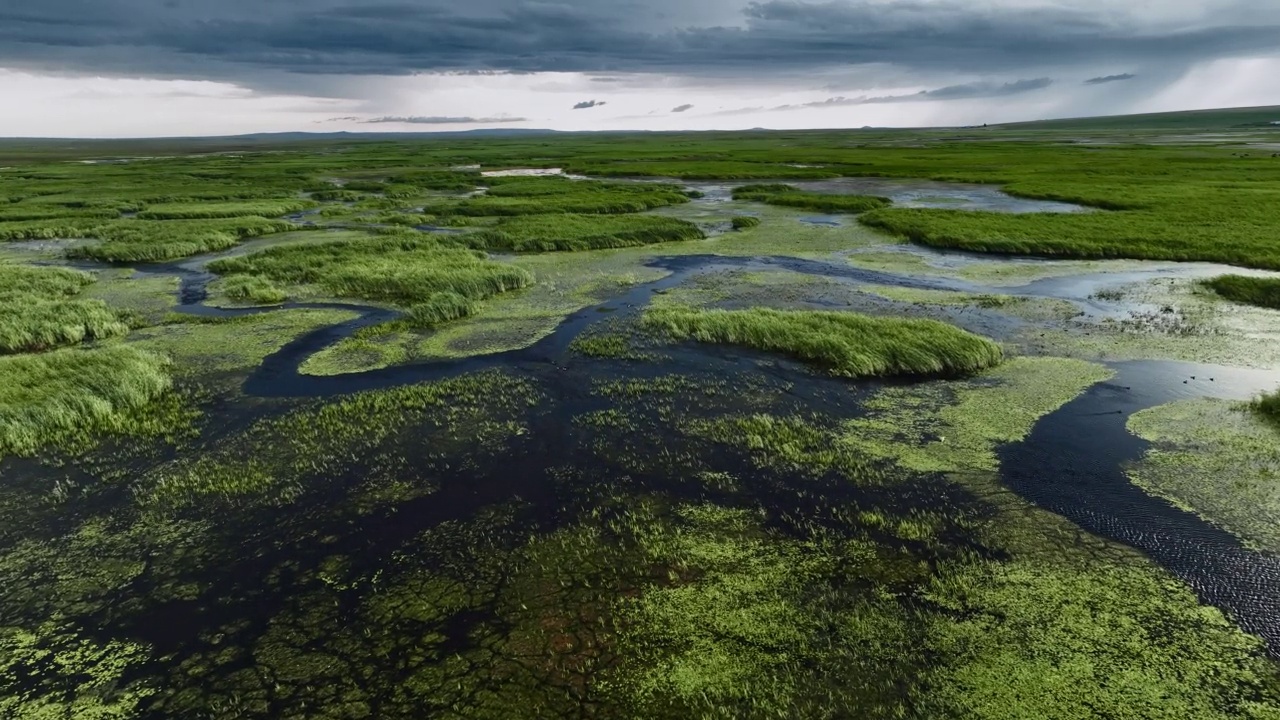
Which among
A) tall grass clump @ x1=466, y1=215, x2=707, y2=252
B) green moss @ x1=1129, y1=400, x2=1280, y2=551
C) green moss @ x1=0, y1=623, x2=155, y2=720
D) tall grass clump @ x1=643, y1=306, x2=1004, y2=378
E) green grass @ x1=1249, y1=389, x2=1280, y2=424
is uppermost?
tall grass clump @ x1=466, y1=215, x2=707, y2=252

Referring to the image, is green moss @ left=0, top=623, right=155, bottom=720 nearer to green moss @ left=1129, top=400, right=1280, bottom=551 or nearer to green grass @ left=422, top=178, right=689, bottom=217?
green moss @ left=1129, top=400, right=1280, bottom=551

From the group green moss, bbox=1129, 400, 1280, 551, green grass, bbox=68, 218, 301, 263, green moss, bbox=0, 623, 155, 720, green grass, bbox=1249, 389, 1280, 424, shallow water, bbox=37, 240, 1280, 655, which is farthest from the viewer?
green grass, bbox=68, 218, 301, 263

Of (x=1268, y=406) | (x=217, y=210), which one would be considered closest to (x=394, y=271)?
(x=1268, y=406)

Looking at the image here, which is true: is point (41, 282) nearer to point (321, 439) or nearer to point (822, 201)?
point (321, 439)

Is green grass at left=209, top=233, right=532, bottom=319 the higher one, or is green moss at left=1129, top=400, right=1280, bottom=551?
green grass at left=209, top=233, right=532, bottom=319

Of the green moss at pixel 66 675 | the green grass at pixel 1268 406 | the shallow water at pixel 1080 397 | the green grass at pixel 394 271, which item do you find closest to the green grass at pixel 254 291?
the green grass at pixel 394 271

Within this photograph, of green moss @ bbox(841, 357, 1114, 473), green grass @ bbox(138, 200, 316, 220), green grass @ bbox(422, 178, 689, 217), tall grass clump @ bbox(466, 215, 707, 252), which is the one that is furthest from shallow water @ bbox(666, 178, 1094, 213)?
green grass @ bbox(138, 200, 316, 220)
